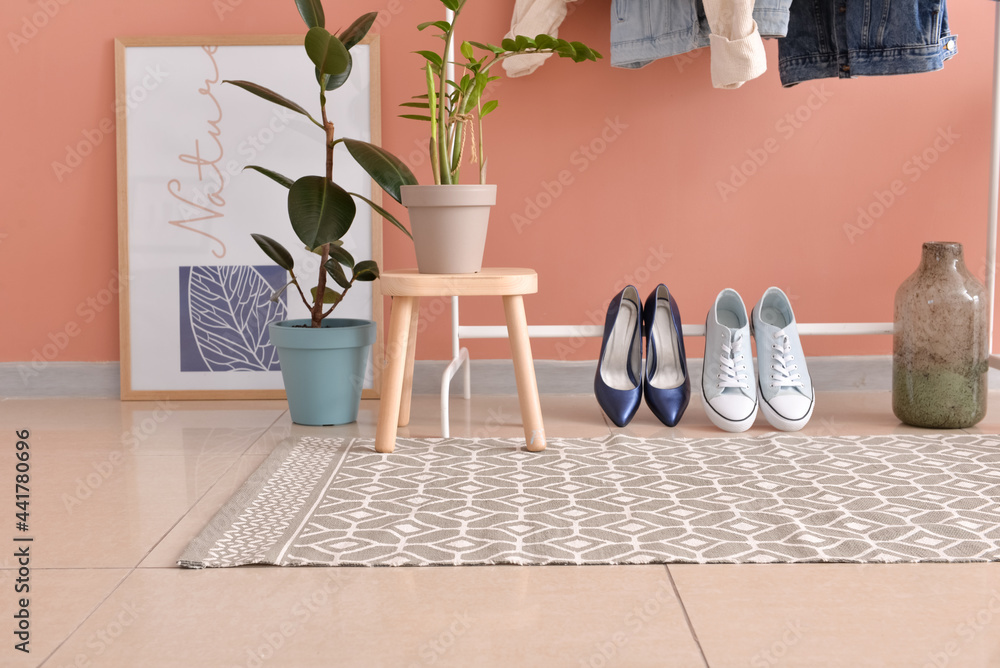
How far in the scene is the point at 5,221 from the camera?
226 cm

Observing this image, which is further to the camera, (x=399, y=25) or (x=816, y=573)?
(x=399, y=25)

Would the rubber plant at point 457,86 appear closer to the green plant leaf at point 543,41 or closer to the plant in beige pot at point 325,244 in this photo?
the green plant leaf at point 543,41

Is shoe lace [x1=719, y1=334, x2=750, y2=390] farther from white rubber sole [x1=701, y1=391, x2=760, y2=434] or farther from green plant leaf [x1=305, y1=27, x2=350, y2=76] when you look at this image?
green plant leaf [x1=305, y1=27, x2=350, y2=76]

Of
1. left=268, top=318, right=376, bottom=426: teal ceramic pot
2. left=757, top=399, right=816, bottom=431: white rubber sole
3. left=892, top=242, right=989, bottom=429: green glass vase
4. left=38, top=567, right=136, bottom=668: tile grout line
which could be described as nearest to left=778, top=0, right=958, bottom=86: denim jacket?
left=892, top=242, right=989, bottom=429: green glass vase

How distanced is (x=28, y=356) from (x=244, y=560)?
5.02 ft

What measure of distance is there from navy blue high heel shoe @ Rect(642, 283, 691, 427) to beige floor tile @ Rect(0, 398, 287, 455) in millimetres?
892

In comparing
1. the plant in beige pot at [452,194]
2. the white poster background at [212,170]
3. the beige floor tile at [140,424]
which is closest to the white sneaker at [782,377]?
the plant in beige pot at [452,194]

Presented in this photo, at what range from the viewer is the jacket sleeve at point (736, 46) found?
1.63m

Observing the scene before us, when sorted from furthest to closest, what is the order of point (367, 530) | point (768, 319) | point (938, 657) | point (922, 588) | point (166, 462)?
point (768, 319) < point (166, 462) < point (367, 530) < point (922, 588) < point (938, 657)

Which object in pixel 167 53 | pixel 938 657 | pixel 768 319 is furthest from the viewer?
pixel 167 53

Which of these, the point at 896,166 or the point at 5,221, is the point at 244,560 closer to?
the point at 5,221

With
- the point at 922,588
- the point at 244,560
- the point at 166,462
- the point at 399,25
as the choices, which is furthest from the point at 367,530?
the point at 399,25

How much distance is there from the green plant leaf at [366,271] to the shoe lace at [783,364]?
36.1 inches

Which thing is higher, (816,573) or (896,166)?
(896,166)
